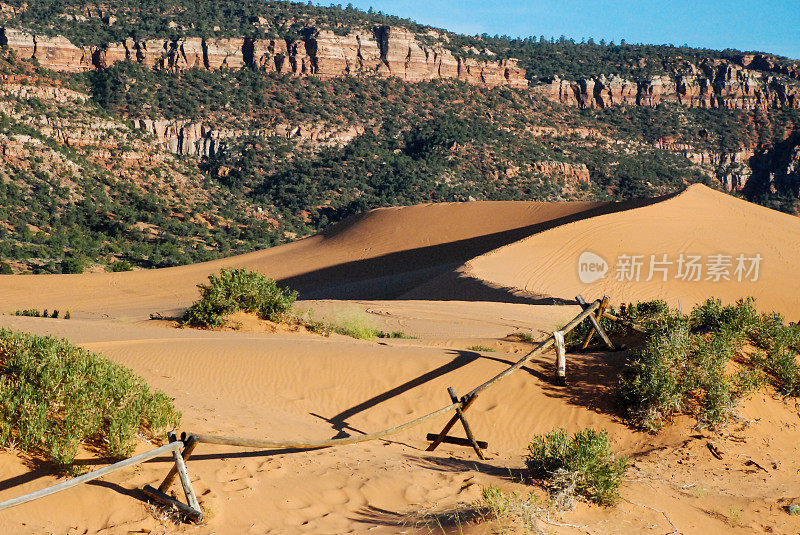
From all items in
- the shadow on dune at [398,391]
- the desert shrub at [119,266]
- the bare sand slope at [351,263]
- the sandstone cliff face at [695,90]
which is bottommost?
the desert shrub at [119,266]

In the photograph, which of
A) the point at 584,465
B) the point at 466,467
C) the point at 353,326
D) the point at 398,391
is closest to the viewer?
the point at 584,465

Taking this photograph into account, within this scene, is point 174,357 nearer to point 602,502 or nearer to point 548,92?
point 602,502

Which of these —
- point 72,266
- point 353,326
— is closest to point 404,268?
point 72,266

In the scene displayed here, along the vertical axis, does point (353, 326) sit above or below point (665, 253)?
below

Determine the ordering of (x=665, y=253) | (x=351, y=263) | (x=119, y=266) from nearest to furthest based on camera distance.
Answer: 1. (x=665, y=253)
2. (x=351, y=263)
3. (x=119, y=266)

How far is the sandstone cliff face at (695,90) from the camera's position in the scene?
7738 centimetres

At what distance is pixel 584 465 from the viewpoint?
15.6ft

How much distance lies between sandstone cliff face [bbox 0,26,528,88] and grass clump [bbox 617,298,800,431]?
2459 inches

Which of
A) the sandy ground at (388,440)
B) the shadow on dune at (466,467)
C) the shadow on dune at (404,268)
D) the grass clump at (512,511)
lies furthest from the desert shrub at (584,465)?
the shadow on dune at (404,268)

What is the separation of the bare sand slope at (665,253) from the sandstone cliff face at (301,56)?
48.8 meters

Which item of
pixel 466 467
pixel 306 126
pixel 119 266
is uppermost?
pixel 306 126

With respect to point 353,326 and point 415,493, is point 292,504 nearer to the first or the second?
point 415,493

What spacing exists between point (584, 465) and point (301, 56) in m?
69.5

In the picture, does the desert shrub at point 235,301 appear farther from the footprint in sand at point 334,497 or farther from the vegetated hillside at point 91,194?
the vegetated hillside at point 91,194
